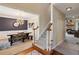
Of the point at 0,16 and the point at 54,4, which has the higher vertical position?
the point at 54,4

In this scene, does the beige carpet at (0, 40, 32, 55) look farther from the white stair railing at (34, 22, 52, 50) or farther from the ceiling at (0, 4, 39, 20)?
the ceiling at (0, 4, 39, 20)

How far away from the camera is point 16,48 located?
4.26 ft

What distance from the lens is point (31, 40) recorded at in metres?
1.38

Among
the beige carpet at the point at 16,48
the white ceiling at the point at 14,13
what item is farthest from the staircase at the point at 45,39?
the white ceiling at the point at 14,13

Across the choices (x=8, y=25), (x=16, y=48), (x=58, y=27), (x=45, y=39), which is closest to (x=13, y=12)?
(x=8, y=25)

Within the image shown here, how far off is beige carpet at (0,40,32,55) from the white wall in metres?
0.44

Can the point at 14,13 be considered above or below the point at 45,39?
above

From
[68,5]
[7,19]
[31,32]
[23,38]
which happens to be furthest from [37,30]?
[68,5]

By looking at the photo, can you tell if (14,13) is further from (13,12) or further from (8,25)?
(8,25)

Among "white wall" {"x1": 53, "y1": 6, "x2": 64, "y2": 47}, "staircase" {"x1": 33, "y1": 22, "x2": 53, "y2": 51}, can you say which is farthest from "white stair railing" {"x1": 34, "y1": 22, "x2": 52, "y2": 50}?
"white wall" {"x1": 53, "y1": 6, "x2": 64, "y2": 47}

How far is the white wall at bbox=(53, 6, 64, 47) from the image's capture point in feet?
4.56

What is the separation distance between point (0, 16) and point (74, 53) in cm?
128

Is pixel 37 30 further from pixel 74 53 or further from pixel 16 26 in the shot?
pixel 74 53

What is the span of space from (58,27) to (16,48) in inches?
30.0
